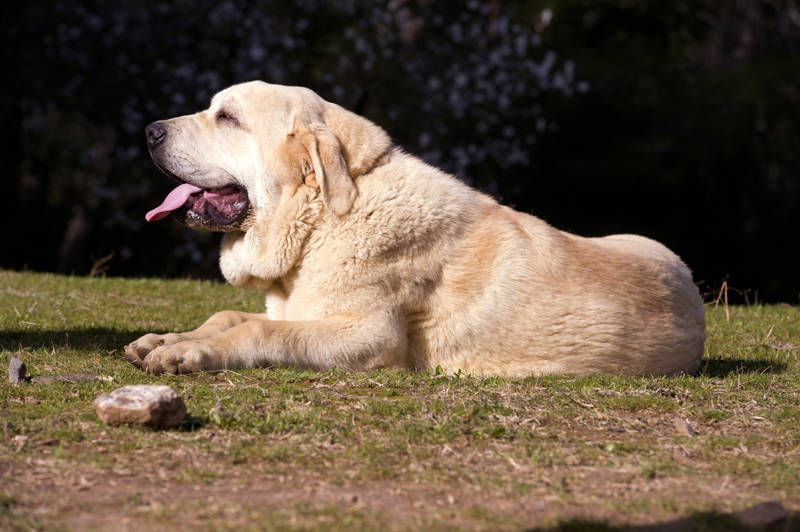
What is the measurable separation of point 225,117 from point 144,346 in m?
1.30

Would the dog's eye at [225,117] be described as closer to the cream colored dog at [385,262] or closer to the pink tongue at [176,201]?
the cream colored dog at [385,262]

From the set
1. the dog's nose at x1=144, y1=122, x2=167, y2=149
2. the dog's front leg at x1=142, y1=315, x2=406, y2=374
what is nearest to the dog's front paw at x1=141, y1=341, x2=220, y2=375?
the dog's front leg at x1=142, y1=315, x2=406, y2=374

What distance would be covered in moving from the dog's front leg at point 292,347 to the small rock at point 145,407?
2.74ft

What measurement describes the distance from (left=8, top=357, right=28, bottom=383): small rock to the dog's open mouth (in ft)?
3.85

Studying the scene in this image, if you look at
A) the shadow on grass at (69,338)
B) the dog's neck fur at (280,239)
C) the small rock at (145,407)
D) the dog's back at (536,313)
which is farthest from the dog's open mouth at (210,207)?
the small rock at (145,407)

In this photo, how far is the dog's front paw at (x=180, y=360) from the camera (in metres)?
4.80

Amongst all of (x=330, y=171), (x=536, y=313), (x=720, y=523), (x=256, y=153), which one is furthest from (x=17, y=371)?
(x=720, y=523)

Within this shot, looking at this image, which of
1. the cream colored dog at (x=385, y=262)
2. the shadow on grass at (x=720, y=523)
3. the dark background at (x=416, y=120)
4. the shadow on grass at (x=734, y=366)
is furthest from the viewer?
the dark background at (x=416, y=120)

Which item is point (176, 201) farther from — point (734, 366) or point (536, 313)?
point (734, 366)

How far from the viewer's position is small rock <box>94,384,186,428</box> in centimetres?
390

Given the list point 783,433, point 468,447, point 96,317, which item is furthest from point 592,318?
point 96,317

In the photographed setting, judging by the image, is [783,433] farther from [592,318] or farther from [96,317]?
[96,317]

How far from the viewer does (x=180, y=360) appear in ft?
15.8

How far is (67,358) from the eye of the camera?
5133 mm
